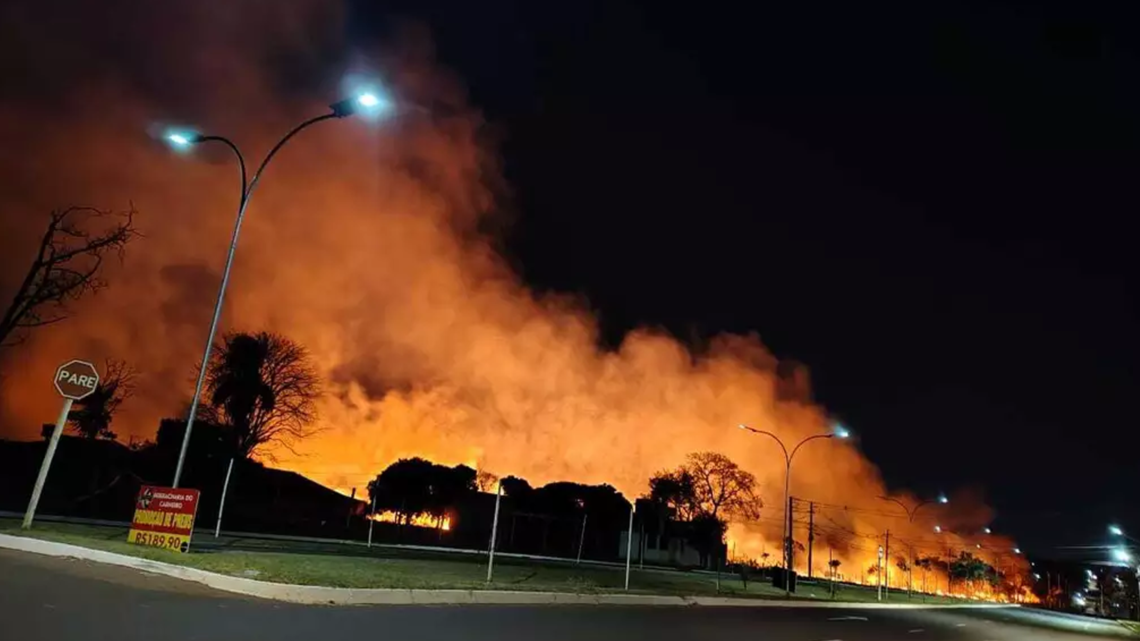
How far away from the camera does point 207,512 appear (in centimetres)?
4547

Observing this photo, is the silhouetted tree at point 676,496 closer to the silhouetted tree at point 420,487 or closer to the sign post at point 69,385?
the silhouetted tree at point 420,487

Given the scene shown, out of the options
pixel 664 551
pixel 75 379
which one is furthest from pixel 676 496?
pixel 75 379

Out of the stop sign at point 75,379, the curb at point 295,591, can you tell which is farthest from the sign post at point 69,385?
the curb at point 295,591

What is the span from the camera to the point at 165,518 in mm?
17875

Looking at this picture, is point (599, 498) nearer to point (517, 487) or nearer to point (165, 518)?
point (517, 487)

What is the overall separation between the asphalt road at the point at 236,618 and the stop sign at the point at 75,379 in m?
5.84

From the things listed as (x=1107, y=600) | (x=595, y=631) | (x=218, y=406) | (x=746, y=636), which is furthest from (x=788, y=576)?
(x=1107, y=600)

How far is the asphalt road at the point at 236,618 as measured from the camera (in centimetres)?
957

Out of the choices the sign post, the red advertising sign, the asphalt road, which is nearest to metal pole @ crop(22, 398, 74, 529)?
the sign post

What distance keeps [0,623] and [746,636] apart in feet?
44.0

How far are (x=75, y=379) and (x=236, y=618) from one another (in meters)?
11.6

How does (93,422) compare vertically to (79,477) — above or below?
above

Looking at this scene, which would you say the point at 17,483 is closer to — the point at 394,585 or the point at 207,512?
the point at 207,512

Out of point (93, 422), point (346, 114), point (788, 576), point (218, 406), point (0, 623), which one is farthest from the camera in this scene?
point (218, 406)
